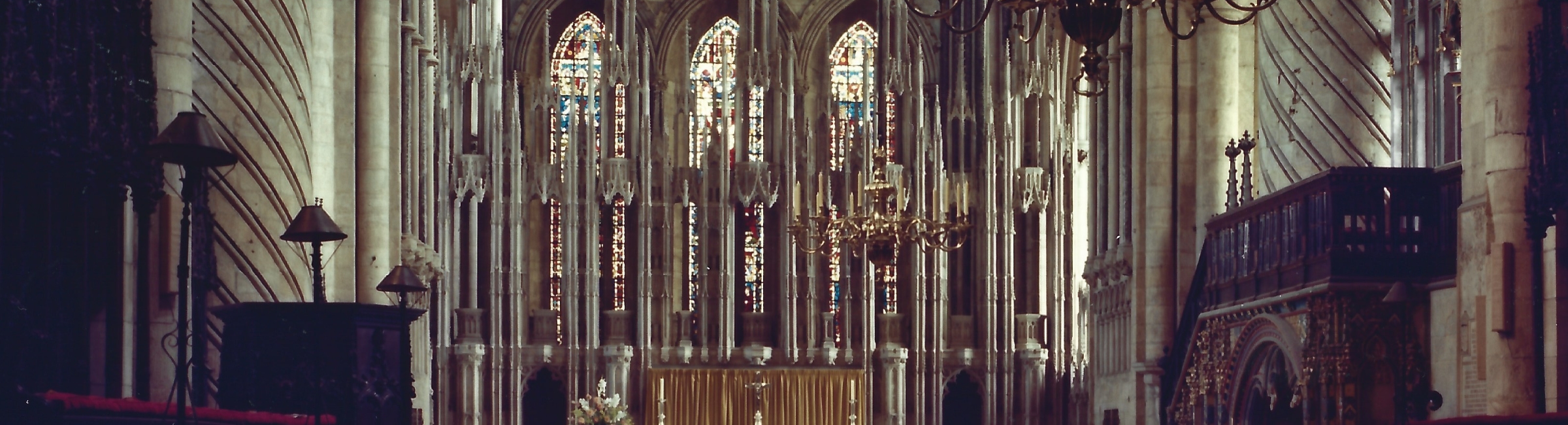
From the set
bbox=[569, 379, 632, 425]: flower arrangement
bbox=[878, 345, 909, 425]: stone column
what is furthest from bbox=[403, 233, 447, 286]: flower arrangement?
bbox=[878, 345, 909, 425]: stone column

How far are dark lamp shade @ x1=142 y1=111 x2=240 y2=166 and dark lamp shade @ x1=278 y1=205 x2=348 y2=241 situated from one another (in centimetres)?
178

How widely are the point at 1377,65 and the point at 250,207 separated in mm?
9352

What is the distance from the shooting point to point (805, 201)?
103 ft

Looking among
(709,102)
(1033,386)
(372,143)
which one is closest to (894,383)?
(1033,386)

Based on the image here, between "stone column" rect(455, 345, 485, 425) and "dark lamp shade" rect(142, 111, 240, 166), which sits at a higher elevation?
"dark lamp shade" rect(142, 111, 240, 166)

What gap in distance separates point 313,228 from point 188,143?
6.64 feet

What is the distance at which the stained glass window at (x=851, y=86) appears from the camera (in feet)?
104

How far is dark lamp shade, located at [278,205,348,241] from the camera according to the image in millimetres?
9750

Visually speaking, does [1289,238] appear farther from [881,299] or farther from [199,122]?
[881,299]

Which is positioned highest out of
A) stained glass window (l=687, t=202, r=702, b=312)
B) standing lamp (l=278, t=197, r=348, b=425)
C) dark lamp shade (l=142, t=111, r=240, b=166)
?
stained glass window (l=687, t=202, r=702, b=312)

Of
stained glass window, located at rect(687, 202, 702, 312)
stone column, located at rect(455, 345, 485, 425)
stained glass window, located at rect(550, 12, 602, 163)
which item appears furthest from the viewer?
stained glass window, located at rect(550, 12, 602, 163)

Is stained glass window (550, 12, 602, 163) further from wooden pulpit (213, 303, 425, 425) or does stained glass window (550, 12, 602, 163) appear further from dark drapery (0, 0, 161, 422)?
dark drapery (0, 0, 161, 422)

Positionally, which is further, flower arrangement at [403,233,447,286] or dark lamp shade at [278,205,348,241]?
flower arrangement at [403,233,447,286]

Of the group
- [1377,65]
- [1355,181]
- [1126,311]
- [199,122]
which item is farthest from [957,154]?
[199,122]
